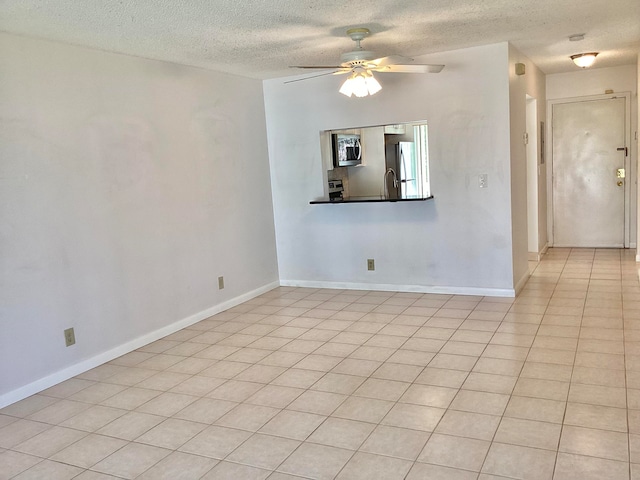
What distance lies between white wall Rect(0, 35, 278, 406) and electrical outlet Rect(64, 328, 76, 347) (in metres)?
0.03

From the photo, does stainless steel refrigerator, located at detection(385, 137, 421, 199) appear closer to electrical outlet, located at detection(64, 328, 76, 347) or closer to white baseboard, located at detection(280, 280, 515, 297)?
white baseboard, located at detection(280, 280, 515, 297)

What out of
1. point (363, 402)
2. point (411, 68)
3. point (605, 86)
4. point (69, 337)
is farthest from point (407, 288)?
point (605, 86)

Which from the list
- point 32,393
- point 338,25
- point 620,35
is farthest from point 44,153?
point 620,35

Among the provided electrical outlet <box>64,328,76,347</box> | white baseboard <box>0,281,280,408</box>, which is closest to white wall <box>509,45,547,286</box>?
white baseboard <box>0,281,280,408</box>

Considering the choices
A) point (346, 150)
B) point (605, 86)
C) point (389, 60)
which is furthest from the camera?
point (605, 86)

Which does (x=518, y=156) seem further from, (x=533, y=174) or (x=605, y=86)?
(x=605, y=86)

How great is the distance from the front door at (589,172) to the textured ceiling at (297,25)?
206 cm

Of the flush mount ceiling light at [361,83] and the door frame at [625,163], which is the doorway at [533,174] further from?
the flush mount ceiling light at [361,83]

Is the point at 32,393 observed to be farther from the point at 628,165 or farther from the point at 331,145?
the point at 628,165

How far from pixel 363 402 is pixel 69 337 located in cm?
204

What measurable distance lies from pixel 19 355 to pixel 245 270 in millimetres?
2391

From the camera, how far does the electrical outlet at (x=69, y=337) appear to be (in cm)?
356

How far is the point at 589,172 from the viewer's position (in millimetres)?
6895

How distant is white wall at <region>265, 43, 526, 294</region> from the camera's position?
4.74 meters
